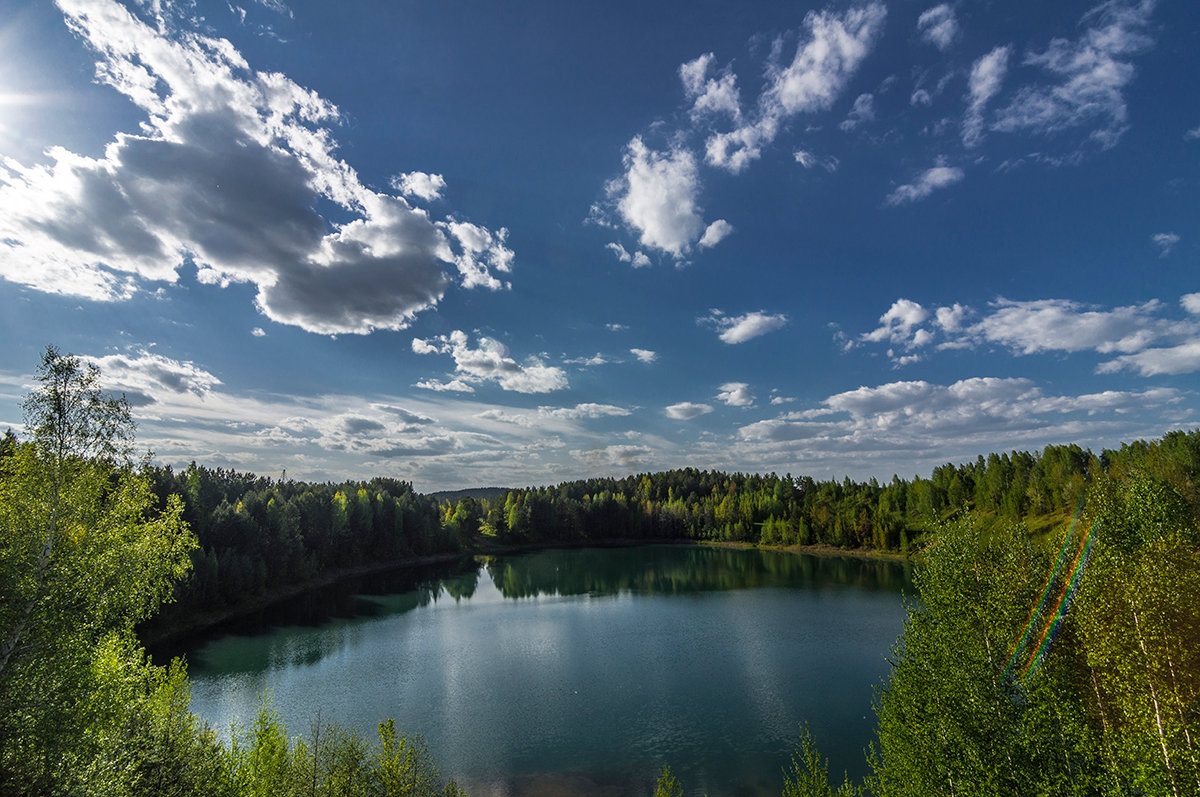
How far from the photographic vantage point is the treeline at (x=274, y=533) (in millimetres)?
74375

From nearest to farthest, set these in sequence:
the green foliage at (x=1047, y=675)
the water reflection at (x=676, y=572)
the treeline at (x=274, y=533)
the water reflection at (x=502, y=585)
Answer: the green foliage at (x=1047, y=675) → the water reflection at (x=502, y=585) → the treeline at (x=274, y=533) → the water reflection at (x=676, y=572)

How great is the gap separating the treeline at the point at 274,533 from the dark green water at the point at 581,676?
8003 mm

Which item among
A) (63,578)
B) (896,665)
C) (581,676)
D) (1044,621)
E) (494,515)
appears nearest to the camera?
(63,578)

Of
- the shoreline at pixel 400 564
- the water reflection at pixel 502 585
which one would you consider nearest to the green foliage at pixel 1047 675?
the shoreline at pixel 400 564

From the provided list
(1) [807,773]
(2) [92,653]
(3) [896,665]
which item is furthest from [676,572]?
(2) [92,653]

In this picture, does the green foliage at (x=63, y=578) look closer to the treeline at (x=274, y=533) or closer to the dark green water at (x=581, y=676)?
the dark green water at (x=581, y=676)

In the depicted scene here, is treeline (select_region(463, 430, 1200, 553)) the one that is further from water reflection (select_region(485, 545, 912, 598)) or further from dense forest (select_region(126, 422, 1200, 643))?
water reflection (select_region(485, 545, 912, 598))

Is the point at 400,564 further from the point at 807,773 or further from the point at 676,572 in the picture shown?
the point at 807,773

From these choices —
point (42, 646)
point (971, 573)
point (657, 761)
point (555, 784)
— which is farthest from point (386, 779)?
point (971, 573)

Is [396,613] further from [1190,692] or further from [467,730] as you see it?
[1190,692]

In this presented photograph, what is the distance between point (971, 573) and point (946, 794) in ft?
28.8

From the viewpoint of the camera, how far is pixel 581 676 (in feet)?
162

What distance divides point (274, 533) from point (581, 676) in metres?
71.1

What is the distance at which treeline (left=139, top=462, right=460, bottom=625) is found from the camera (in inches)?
2928
